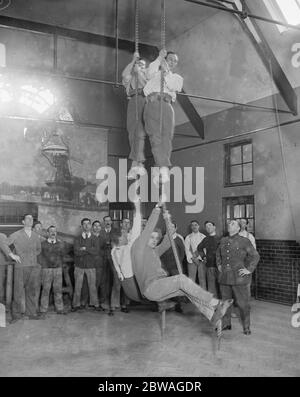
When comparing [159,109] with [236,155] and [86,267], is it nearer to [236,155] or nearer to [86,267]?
[86,267]

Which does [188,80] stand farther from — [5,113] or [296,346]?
[296,346]

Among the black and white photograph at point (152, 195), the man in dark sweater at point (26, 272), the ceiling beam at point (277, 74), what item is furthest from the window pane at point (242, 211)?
the man in dark sweater at point (26, 272)

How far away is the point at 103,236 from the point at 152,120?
3.22 meters

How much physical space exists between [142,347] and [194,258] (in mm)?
2981

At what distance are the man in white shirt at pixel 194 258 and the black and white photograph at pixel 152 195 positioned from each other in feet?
0.09

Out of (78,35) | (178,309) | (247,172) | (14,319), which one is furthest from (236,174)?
(14,319)

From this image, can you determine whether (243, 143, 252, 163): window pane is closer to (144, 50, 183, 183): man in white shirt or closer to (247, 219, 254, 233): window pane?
(247, 219, 254, 233): window pane

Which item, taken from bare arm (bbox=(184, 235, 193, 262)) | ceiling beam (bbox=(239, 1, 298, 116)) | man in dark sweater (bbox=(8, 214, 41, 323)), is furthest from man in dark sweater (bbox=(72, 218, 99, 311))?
ceiling beam (bbox=(239, 1, 298, 116))

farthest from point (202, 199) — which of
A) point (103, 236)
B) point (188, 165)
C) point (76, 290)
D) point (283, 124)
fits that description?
point (76, 290)

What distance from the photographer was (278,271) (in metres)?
8.36

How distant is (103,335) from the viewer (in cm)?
570

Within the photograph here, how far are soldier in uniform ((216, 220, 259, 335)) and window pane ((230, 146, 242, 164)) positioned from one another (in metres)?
3.90

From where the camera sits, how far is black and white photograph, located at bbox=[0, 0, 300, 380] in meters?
4.71

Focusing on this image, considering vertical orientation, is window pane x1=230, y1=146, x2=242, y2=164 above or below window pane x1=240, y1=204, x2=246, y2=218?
above
